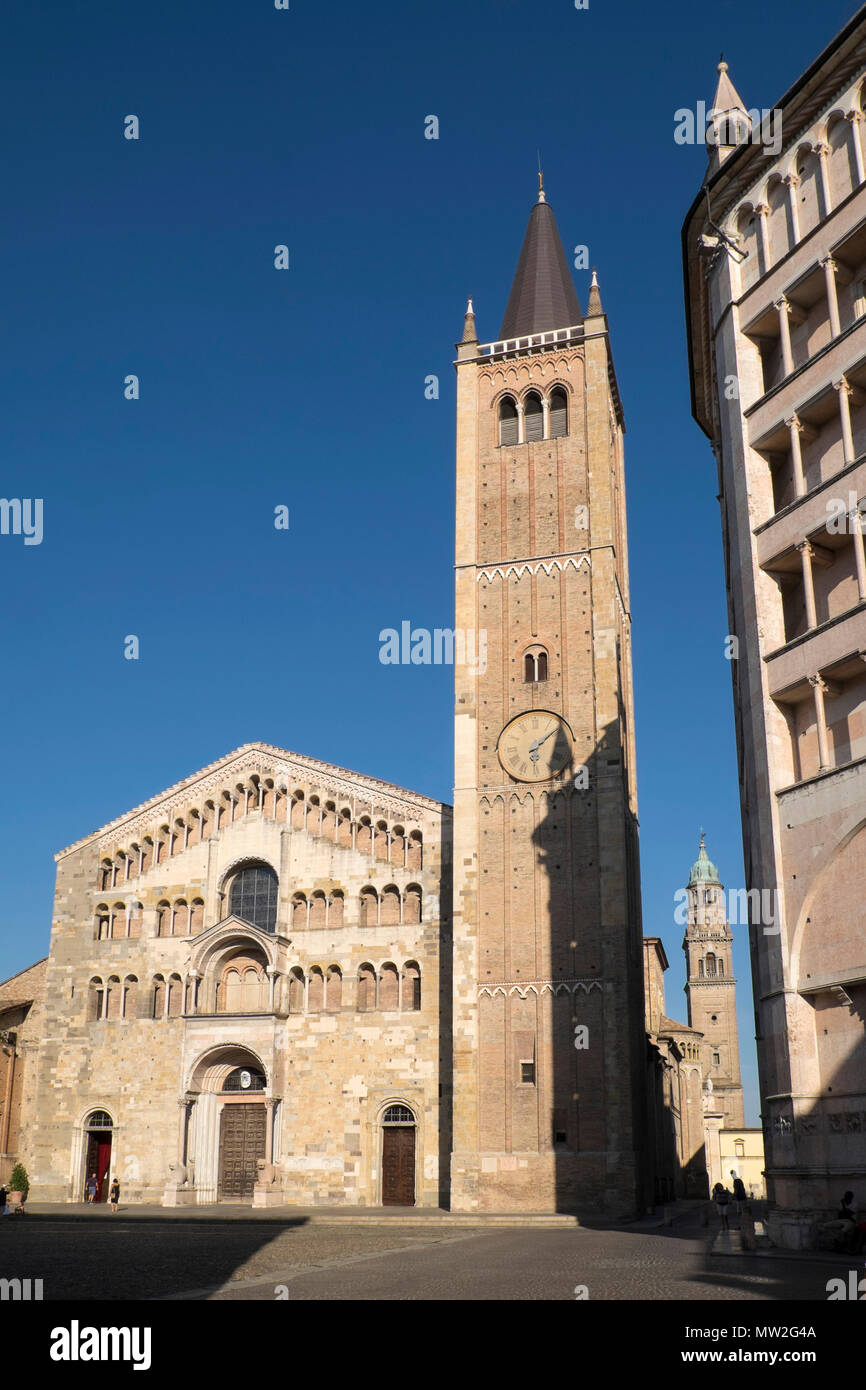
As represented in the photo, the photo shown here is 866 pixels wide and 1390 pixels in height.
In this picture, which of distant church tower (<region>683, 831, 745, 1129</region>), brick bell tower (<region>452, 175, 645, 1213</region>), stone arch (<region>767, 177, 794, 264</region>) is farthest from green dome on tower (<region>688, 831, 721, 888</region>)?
stone arch (<region>767, 177, 794, 264</region>)

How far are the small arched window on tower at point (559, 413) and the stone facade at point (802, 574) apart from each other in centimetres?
1582

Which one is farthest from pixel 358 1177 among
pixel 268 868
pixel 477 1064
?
pixel 268 868

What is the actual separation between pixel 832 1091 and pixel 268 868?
1006 inches

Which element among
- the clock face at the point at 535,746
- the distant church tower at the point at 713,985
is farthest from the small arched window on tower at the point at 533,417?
the distant church tower at the point at 713,985

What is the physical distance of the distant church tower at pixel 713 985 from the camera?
9481cm

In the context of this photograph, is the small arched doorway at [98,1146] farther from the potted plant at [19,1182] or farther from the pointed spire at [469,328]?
the pointed spire at [469,328]

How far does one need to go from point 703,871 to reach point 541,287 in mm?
73378

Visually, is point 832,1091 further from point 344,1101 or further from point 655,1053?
point 655,1053

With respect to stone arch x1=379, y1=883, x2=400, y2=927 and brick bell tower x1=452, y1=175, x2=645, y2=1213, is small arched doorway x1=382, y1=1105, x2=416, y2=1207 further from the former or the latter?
stone arch x1=379, y1=883, x2=400, y2=927

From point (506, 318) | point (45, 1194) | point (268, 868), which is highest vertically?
point (506, 318)

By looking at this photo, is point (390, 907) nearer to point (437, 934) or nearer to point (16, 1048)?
point (437, 934)

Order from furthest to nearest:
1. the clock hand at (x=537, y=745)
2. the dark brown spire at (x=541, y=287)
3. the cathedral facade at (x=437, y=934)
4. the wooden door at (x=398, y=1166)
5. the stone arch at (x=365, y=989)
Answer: the dark brown spire at (x=541, y=287)
the stone arch at (x=365, y=989)
the clock hand at (x=537, y=745)
the wooden door at (x=398, y=1166)
the cathedral facade at (x=437, y=934)

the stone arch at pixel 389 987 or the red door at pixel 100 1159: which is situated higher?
the stone arch at pixel 389 987
